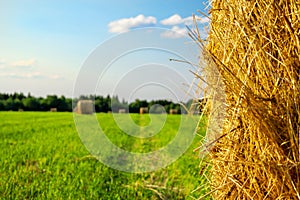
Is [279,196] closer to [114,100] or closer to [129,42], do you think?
[129,42]

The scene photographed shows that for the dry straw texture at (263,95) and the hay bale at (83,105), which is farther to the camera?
the hay bale at (83,105)

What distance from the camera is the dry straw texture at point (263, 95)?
8.65ft

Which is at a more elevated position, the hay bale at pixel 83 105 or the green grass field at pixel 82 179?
the hay bale at pixel 83 105

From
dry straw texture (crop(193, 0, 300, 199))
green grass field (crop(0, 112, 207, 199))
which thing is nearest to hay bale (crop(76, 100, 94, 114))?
green grass field (crop(0, 112, 207, 199))

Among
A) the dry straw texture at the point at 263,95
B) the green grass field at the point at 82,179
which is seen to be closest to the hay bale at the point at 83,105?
the green grass field at the point at 82,179

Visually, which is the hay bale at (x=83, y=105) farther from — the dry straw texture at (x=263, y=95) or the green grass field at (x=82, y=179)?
the dry straw texture at (x=263, y=95)

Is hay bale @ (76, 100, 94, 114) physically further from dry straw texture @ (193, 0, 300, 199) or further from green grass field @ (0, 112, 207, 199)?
dry straw texture @ (193, 0, 300, 199)

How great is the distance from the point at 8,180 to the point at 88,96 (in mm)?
1725

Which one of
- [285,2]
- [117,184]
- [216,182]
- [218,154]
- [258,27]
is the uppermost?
[285,2]

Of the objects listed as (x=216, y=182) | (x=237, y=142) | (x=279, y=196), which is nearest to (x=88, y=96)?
(x=216, y=182)

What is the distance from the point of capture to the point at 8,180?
6.06 metres

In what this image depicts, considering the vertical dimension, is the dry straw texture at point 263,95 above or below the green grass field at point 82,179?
above

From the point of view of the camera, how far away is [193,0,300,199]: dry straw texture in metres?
2.64

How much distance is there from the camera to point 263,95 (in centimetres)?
274
